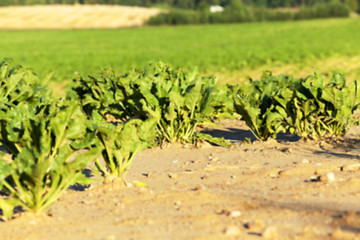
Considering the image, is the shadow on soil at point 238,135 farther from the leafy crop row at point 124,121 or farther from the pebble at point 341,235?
the pebble at point 341,235

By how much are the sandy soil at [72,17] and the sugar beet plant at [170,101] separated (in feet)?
177

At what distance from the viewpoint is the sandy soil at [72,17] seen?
60406mm

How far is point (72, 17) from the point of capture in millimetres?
64562

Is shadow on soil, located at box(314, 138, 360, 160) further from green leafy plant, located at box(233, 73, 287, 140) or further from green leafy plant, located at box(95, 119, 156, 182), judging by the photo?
green leafy plant, located at box(95, 119, 156, 182)

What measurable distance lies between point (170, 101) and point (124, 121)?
940mm

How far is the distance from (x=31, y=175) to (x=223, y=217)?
1.35m

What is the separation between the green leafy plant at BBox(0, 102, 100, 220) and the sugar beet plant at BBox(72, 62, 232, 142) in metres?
1.40

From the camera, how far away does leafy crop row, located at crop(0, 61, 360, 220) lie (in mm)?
3797

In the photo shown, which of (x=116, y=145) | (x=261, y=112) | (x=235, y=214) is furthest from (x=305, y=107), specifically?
(x=235, y=214)

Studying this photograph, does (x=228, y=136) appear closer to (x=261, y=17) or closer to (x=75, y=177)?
(x=75, y=177)

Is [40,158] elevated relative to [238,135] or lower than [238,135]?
elevated

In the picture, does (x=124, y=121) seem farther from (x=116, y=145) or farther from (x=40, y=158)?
(x=40, y=158)

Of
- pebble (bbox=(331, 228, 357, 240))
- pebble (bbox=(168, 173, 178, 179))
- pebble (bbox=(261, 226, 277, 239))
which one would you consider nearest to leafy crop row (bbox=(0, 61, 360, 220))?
pebble (bbox=(168, 173, 178, 179))

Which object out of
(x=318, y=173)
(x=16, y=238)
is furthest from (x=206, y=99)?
(x=16, y=238)
